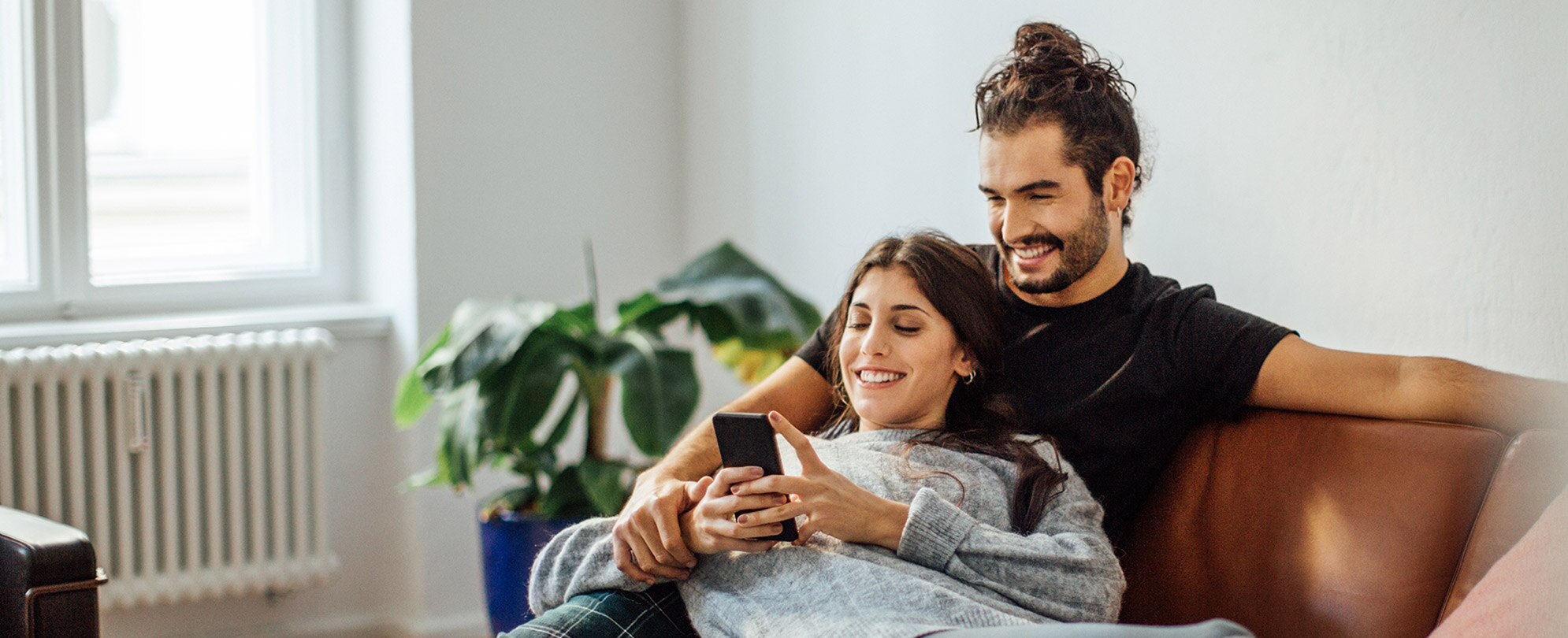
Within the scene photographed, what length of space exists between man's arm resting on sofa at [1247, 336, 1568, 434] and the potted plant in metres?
1.18

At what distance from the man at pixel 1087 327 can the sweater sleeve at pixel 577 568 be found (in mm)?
40

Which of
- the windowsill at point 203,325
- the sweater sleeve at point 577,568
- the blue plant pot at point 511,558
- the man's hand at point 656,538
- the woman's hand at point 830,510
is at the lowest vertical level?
the blue plant pot at point 511,558

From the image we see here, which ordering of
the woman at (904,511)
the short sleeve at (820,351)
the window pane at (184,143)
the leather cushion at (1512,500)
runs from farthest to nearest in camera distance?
the window pane at (184,143) → the short sleeve at (820,351) → the woman at (904,511) → the leather cushion at (1512,500)

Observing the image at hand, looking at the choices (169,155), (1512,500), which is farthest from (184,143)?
(1512,500)

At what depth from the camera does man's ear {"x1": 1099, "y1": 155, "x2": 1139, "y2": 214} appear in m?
1.87

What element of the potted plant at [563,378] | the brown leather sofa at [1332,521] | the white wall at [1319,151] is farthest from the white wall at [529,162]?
the brown leather sofa at [1332,521]

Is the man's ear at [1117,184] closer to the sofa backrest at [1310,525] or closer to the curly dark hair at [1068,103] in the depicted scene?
the curly dark hair at [1068,103]

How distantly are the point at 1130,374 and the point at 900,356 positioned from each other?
0.96 ft

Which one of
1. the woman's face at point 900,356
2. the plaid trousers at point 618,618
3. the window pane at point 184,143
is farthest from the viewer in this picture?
the window pane at point 184,143

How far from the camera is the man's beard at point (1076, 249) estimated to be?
6.05 ft

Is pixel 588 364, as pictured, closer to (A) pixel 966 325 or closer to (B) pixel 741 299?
(B) pixel 741 299

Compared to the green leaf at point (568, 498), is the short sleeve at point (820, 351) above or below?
above

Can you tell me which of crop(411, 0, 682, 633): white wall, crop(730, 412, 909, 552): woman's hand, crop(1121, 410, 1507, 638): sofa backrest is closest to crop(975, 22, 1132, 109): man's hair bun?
crop(1121, 410, 1507, 638): sofa backrest

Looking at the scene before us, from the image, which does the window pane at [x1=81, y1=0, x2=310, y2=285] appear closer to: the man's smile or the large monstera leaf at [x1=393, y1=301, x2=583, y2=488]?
the large monstera leaf at [x1=393, y1=301, x2=583, y2=488]
